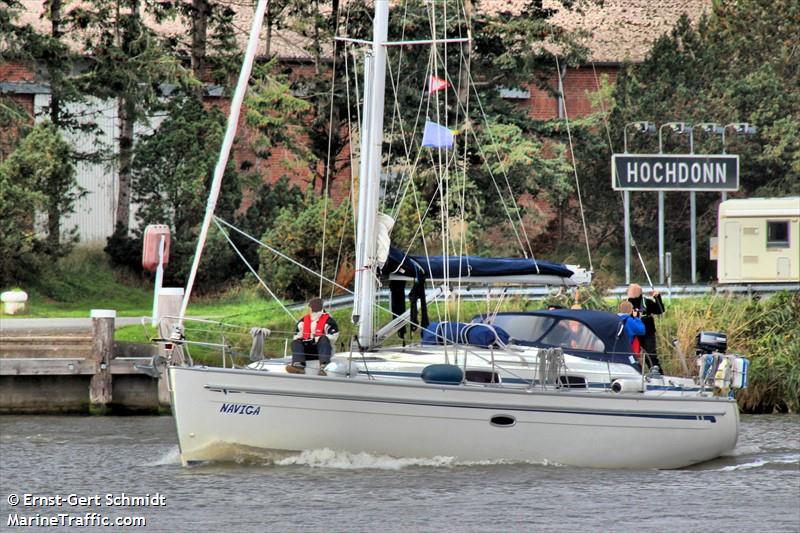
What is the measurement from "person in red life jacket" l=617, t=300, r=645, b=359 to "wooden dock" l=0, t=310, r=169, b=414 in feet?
29.0

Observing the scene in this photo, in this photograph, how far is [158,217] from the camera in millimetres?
37500

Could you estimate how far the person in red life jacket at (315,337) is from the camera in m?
19.0

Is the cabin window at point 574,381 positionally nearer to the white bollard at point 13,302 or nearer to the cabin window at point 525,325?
the cabin window at point 525,325

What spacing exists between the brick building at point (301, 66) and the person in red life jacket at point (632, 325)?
19.0m

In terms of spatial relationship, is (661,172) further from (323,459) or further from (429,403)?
(323,459)

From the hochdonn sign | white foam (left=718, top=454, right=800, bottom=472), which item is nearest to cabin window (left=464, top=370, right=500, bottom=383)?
white foam (left=718, top=454, right=800, bottom=472)

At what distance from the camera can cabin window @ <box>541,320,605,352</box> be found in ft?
65.2

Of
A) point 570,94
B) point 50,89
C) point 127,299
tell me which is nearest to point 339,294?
point 127,299

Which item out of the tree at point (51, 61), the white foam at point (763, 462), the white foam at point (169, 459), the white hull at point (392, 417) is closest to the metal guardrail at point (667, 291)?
the white foam at point (763, 462)

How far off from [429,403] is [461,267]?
2637mm

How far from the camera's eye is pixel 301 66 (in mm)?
42656

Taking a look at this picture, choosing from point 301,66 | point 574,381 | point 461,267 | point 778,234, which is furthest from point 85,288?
point 574,381

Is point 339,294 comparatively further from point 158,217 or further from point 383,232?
point 383,232

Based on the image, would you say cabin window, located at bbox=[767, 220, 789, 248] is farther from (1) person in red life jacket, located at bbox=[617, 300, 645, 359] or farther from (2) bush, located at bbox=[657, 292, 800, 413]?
(1) person in red life jacket, located at bbox=[617, 300, 645, 359]
